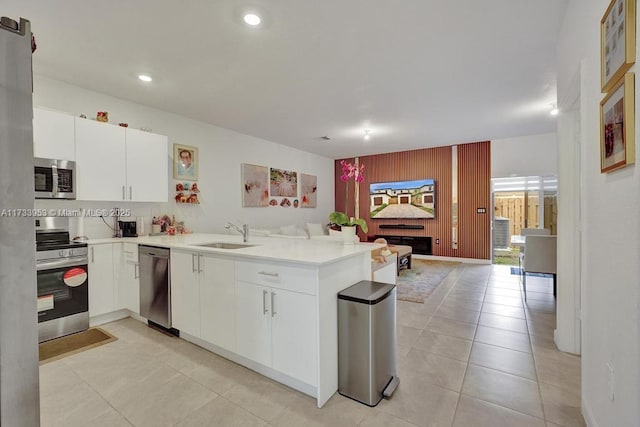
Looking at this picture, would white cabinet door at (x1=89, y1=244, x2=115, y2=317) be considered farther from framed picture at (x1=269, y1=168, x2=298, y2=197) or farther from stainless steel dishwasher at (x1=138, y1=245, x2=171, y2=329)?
framed picture at (x1=269, y1=168, x2=298, y2=197)

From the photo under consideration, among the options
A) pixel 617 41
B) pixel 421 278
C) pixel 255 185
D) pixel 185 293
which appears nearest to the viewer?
pixel 617 41

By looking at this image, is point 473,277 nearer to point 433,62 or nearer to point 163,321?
point 433,62

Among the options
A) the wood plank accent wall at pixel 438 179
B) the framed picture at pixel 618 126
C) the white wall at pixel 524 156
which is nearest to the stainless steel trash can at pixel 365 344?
the framed picture at pixel 618 126

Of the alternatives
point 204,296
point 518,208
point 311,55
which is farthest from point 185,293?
point 518,208

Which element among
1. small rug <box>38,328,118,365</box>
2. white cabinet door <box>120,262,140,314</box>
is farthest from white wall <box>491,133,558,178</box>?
small rug <box>38,328,118,365</box>

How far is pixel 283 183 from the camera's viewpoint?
21.7ft

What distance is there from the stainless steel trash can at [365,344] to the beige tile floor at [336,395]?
0.08 meters

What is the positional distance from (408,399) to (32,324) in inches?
78.1

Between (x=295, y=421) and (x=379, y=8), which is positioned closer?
(x=295, y=421)

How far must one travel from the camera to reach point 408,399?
6.15 feet

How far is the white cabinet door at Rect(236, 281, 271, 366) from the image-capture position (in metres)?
2.02

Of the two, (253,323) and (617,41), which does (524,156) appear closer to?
(617,41)

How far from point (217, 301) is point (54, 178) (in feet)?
7.20

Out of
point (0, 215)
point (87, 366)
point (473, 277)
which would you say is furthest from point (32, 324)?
point (473, 277)
